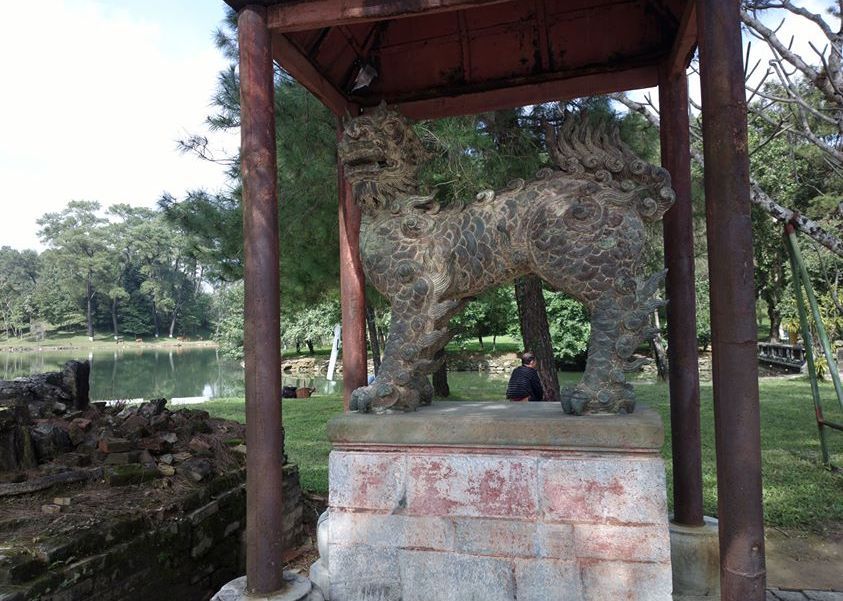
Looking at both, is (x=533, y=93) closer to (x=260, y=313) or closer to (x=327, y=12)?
(x=327, y=12)

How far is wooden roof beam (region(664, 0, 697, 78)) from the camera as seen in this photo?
2.94m

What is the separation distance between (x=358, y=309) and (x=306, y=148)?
3.70 m

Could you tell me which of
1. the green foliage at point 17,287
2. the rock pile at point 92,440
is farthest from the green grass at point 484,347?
the green foliage at point 17,287

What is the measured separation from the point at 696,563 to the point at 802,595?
917 mm

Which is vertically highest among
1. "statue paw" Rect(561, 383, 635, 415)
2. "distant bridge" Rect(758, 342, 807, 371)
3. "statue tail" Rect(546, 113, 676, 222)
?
"statue tail" Rect(546, 113, 676, 222)

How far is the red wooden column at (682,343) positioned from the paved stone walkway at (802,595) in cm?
74

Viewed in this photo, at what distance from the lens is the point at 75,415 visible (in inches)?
176

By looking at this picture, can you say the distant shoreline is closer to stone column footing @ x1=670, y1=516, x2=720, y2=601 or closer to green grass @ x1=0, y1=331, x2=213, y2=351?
green grass @ x1=0, y1=331, x2=213, y2=351

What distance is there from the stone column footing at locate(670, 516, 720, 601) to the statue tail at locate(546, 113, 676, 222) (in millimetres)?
1654

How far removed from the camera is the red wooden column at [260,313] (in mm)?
2480

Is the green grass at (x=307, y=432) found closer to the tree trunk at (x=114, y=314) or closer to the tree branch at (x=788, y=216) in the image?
the tree branch at (x=788, y=216)

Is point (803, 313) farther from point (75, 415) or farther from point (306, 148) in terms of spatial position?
point (75, 415)

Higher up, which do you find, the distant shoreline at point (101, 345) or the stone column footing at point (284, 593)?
the distant shoreline at point (101, 345)

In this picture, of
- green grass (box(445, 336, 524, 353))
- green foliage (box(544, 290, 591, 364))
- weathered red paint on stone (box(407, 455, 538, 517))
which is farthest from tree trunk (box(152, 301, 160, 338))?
weathered red paint on stone (box(407, 455, 538, 517))
